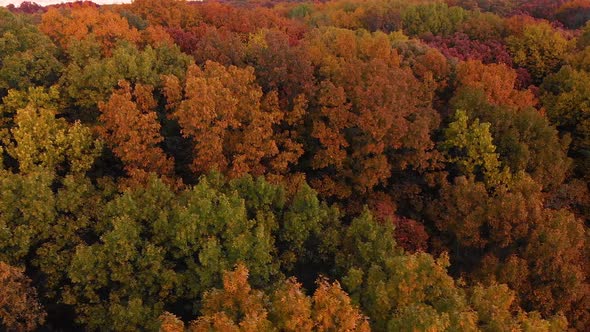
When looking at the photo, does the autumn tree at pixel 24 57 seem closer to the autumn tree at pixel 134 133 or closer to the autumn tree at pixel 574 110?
the autumn tree at pixel 134 133

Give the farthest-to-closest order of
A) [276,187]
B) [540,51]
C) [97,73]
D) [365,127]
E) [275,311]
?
[540,51], [365,127], [97,73], [276,187], [275,311]

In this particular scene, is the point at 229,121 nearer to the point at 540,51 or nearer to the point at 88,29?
the point at 88,29

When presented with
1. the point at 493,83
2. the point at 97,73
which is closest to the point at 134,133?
the point at 97,73

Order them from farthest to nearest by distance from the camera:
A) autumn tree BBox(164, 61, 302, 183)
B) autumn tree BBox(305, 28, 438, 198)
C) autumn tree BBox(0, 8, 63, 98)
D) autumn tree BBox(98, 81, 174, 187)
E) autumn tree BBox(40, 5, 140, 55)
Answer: autumn tree BBox(40, 5, 140, 55) → autumn tree BBox(305, 28, 438, 198) → autumn tree BBox(0, 8, 63, 98) → autumn tree BBox(164, 61, 302, 183) → autumn tree BBox(98, 81, 174, 187)

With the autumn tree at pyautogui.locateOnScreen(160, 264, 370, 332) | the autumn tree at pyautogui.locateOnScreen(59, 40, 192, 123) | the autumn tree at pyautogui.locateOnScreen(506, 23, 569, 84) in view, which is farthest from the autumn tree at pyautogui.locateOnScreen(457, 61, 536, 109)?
the autumn tree at pyautogui.locateOnScreen(160, 264, 370, 332)

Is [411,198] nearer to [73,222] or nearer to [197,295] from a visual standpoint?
[197,295]

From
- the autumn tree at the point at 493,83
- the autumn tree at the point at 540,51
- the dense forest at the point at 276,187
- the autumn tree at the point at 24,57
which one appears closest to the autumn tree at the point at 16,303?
the dense forest at the point at 276,187

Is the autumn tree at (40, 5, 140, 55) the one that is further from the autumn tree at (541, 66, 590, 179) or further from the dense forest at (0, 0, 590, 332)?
the autumn tree at (541, 66, 590, 179)

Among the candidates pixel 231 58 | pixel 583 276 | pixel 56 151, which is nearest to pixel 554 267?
pixel 583 276
